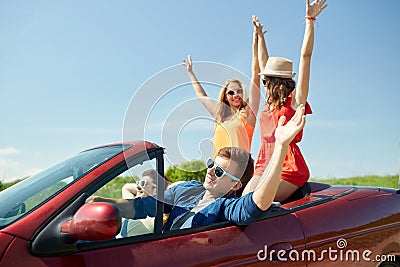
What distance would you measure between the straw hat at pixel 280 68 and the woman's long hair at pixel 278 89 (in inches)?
1.4

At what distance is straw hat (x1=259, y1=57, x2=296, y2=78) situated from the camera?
3645mm

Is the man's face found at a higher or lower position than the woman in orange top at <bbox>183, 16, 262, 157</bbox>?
lower

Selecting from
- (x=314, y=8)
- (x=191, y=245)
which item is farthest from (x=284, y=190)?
(x=314, y=8)

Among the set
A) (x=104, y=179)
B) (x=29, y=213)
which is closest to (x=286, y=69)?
(x=104, y=179)

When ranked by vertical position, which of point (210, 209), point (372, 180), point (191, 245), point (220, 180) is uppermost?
point (220, 180)

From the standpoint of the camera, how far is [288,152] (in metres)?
3.54

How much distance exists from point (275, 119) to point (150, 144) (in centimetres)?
122

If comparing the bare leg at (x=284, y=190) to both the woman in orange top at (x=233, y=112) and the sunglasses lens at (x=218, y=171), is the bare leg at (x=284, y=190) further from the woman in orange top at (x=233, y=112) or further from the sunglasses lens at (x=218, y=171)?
the sunglasses lens at (x=218, y=171)

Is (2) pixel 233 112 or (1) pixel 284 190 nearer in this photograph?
(1) pixel 284 190

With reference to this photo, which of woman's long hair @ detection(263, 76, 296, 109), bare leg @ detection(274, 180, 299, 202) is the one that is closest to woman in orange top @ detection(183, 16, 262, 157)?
woman's long hair @ detection(263, 76, 296, 109)

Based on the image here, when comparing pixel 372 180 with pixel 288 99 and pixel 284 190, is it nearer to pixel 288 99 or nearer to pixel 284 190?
pixel 288 99

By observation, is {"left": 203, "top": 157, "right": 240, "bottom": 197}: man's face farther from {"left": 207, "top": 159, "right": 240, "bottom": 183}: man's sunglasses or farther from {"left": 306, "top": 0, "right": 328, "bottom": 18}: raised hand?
{"left": 306, "top": 0, "right": 328, "bottom": 18}: raised hand

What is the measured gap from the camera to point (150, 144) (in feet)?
8.93

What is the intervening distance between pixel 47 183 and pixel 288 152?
1826 millimetres
